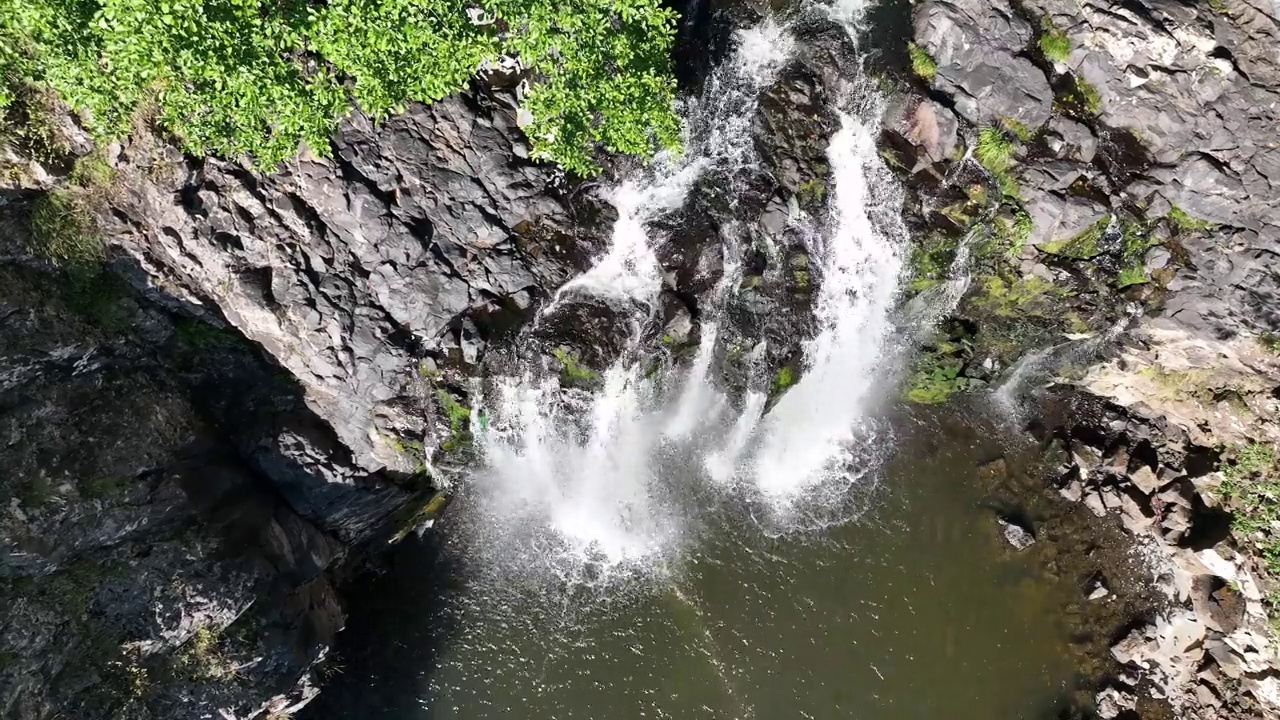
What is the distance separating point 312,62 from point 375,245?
4522 mm

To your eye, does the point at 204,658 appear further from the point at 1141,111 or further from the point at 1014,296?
the point at 1141,111

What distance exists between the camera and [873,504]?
24.3 m

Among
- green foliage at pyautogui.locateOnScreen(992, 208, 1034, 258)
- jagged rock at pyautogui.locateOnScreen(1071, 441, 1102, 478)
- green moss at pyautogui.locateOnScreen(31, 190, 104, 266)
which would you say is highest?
green moss at pyautogui.locateOnScreen(31, 190, 104, 266)

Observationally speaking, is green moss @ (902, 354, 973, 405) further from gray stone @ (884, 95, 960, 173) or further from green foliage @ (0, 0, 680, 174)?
green foliage @ (0, 0, 680, 174)

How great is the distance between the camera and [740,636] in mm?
22922

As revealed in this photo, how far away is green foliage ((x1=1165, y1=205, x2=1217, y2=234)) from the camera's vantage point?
21.6m

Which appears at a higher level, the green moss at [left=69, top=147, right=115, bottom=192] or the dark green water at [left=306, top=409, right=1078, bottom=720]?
the green moss at [left=69, top=147, right=115, bottom=192]

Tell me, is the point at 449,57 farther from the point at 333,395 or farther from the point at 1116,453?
the point at 1116,453

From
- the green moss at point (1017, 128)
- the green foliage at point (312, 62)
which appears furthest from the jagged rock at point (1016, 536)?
the green foliage at point (312, 62)

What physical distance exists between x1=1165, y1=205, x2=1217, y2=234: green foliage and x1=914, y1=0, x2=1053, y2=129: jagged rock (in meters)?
5.13

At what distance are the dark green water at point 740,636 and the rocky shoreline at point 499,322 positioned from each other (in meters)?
2.08

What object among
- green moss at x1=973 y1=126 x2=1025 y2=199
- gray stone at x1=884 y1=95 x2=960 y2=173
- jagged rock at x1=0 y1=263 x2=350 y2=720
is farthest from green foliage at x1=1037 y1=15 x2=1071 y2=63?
jagged rock at x1=0 y1=263 x2=350 y2=720

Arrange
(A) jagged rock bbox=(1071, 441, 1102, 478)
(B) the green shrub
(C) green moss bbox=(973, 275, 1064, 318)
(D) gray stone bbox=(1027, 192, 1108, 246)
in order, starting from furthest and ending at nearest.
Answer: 1. (A) jagged rock bbox=(1071, 441, 1102, 478)
2. (C) green moss bbox=(973, 275, 1064, 318)
3. (D) gray stone bbox=(1027, 192, 1108, 246)
4. (B) the green shrub

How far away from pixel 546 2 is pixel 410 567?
18.4m
